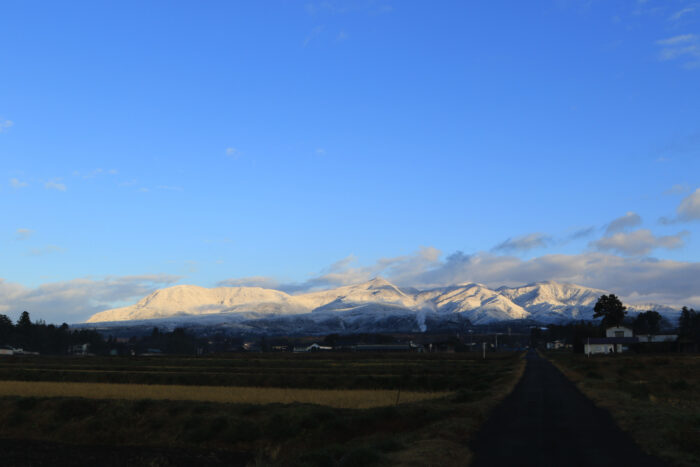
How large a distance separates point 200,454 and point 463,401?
1713cm

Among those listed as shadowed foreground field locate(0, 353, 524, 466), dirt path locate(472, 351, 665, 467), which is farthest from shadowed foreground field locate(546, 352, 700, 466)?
shadowed foreground field locate(0, 353, 524, 466)

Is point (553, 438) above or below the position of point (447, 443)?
below

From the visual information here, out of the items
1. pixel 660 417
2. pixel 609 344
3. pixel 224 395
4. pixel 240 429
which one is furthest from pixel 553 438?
pixel 609 344

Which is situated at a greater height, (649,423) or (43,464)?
(649,423)

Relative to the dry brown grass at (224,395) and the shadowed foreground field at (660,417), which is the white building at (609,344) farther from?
the dry brown grass at (224,395)

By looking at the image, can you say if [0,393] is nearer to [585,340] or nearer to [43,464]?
[43,464]

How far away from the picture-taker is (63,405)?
43.6 metres

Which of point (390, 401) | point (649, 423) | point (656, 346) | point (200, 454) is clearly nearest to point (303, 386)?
point (390, 401)

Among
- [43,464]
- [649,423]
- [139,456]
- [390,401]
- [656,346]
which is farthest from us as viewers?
[656,346]

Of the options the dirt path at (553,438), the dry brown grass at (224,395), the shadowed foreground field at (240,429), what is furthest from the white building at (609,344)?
the dirt path at (553,438)

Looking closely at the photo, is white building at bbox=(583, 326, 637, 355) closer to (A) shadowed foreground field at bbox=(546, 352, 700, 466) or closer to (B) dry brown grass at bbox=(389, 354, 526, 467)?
(A) shadowed foreground field at bbox=(546, 352, 700, 466)

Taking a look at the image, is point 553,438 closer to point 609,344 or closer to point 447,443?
point 447,443

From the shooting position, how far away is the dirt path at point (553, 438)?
2062 cm

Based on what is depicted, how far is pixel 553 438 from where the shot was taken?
25.4 meters
